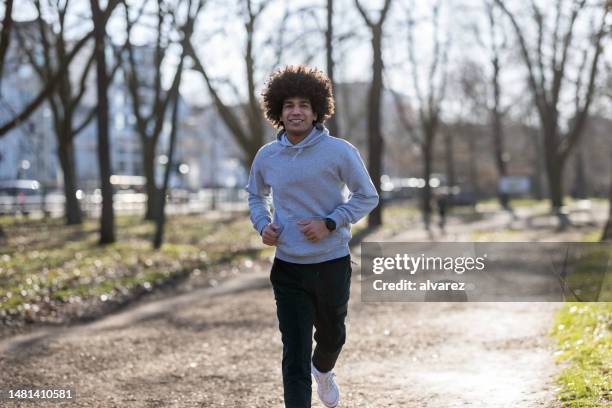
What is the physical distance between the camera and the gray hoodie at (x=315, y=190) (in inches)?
168

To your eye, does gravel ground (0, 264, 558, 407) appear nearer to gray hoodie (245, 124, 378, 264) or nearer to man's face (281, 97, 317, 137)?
gray hoodie (245, 124, 378, 264)

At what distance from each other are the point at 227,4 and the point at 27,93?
144ft

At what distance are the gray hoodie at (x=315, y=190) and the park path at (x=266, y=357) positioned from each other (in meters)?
1.45

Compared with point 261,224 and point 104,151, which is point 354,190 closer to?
point 261,224

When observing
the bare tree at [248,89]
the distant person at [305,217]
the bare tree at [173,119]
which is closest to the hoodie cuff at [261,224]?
the distant person at [305,217]

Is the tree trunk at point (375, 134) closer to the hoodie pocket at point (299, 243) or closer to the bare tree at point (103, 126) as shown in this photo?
the bare tree at point (103, 126)

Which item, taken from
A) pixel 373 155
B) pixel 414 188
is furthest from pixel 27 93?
pixel 373 155

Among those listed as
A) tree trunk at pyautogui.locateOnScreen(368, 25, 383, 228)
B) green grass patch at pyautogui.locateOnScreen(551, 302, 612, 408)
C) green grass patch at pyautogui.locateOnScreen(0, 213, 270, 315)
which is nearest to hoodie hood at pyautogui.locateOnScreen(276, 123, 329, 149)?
green grass patch at pyautogui.locateOnScreen(551, 302, 612, 408)

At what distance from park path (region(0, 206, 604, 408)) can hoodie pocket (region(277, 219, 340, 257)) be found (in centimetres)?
143

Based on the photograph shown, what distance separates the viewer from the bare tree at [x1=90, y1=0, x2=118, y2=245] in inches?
645

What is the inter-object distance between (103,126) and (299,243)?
46.0 ft

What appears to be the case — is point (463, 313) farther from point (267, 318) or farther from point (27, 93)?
point (27, 93)

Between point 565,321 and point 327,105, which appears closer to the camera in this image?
point 327,105

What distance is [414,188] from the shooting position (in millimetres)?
59656
